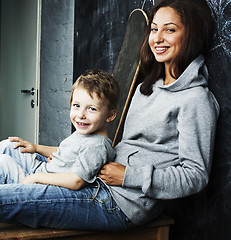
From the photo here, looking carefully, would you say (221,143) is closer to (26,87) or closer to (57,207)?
(57,207)

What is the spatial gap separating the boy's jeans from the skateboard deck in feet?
2.73

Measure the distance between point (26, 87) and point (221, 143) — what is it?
10.7 ft

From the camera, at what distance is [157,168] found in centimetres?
158

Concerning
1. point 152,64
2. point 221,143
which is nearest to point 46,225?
point 221,143

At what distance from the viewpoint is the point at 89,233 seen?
1.59 m

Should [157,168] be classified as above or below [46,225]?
above

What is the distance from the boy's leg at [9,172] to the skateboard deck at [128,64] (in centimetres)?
81

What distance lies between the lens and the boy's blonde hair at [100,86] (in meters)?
1.63

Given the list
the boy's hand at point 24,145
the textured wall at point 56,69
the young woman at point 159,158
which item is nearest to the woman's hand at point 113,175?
the young woman at point 159,158

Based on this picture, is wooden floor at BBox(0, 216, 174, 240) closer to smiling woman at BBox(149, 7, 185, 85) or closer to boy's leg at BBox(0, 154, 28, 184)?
boy's leg at BBox(0, 154, 28, 184)

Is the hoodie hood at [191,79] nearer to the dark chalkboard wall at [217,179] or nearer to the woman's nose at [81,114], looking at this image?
the dark chalkboard wall at [217,179]

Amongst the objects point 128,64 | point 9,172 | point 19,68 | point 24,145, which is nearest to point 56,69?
point 19,68

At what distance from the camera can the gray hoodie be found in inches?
58.6

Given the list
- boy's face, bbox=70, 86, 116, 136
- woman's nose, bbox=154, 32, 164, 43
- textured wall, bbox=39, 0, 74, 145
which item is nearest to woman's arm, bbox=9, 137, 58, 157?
boy's face, bbox=70, 86, 116, 136
